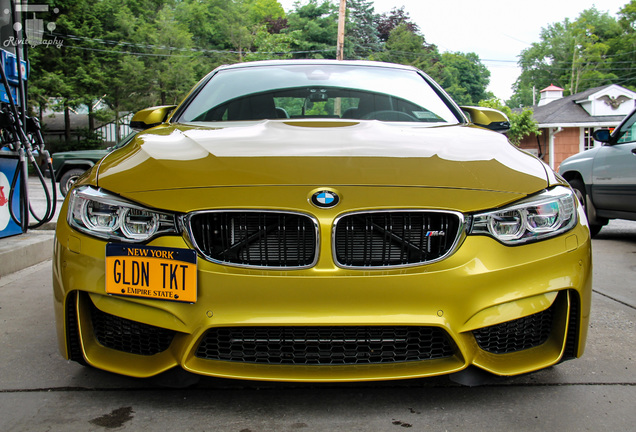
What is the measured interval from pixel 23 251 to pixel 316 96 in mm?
3155

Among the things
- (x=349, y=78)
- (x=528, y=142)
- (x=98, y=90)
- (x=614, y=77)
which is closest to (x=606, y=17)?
(x=614, y=77)

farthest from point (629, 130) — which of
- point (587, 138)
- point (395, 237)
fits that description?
point (587, 138)

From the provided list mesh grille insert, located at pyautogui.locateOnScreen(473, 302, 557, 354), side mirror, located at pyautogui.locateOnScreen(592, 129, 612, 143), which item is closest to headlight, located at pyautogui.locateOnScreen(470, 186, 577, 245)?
mesh grille insert, located at pyautogui.locateOnScreen(473, 302, 557, 354)

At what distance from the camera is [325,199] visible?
2.00 metres

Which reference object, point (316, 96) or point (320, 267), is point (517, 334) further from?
point (316, 96)

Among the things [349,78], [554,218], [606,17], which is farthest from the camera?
[606,17]

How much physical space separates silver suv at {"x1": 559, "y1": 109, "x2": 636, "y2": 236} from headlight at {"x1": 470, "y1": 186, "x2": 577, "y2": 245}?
187 inches

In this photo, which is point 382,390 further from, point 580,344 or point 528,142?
point 528,142

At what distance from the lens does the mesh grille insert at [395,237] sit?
201cm

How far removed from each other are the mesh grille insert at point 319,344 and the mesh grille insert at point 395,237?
23cm

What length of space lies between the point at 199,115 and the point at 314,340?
1586mm

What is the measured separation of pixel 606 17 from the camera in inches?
2859

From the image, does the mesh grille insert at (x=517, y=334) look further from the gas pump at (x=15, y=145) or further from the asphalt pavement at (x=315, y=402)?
the gas pump at (x=15, y=145)

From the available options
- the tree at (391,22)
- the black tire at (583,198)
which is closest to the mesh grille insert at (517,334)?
the black tire at (583,198)
